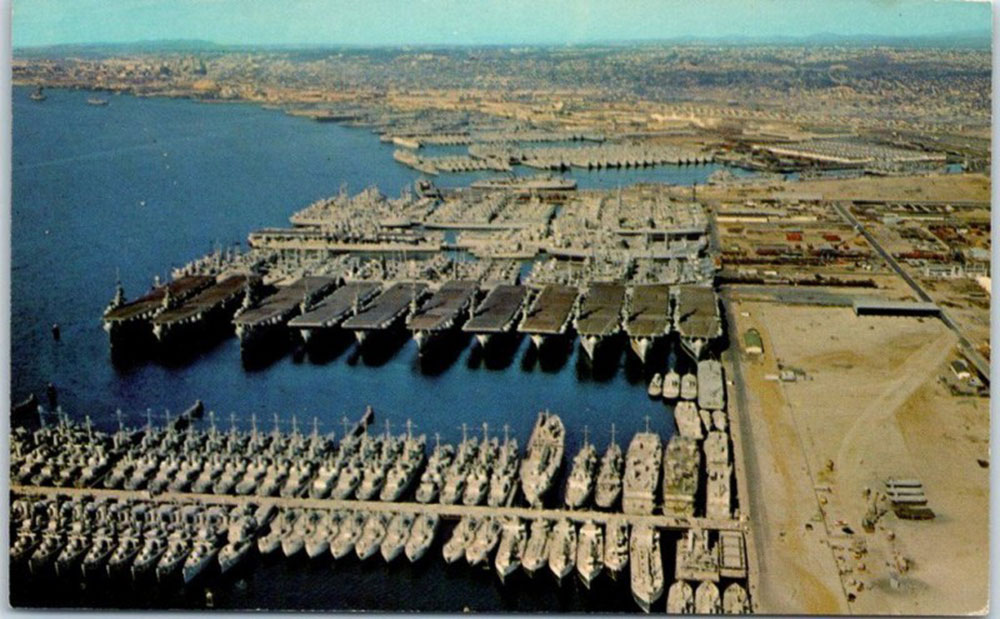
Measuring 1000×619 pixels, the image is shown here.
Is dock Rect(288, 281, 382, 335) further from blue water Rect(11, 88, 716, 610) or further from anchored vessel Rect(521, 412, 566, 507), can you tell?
anchored vessel Rect(521, 412, 566, 507)

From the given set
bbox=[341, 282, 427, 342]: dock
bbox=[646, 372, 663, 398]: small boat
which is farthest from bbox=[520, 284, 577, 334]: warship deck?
bbox=[646, 372, 663, 398]: small boat

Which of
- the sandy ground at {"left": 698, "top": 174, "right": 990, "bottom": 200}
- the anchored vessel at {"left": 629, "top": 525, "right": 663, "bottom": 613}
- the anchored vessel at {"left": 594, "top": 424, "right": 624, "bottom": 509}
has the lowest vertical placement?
the anchored vessel at {"left": 629, "top": 525, "right": 663, "bottom": 613}

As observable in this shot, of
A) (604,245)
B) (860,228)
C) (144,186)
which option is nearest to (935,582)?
(604,245)

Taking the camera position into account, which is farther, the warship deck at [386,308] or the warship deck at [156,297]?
the warship deck at [156,297]

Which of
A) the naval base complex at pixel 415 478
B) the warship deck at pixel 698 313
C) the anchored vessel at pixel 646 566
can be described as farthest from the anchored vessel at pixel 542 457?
the warship deck at pixel 698 313

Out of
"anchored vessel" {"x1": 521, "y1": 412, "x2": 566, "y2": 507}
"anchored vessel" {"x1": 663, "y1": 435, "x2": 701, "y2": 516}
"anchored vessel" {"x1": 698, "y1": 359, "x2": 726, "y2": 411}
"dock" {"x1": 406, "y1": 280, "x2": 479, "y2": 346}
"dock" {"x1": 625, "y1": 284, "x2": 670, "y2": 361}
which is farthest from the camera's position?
"dock" {"x1": 406, "y1": 280, "x2": 479, "y2": 346}

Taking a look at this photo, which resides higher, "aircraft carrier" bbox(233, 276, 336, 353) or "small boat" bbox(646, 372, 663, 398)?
"aircraft carrier" bbox(233, 276, 336, 353)

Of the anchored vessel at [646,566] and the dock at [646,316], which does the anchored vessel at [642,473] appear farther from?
the dock at [646,316]
